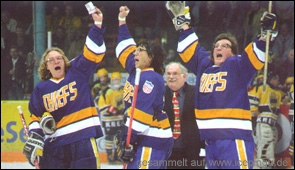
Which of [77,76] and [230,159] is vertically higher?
[77,76]

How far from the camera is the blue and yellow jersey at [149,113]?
15.0 ft

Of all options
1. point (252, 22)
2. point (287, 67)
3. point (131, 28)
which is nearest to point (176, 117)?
point (252, 22)

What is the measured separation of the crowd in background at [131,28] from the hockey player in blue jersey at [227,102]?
7.28 feet

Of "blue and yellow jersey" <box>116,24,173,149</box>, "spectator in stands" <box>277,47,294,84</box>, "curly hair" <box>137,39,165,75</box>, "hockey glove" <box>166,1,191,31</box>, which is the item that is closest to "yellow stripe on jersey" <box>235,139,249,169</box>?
"blue and yellow jersey" <box>116,24,173,149</box>

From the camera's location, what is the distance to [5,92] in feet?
28.3

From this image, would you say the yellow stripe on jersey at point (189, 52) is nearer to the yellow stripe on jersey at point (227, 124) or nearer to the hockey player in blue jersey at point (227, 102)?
the hockey player in blue jersey at point (227, 102)

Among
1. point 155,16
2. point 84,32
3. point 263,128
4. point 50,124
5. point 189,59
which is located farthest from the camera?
point 155,16

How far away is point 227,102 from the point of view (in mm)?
4719

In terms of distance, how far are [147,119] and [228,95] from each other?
0.53 meters

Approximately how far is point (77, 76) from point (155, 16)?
413 cm

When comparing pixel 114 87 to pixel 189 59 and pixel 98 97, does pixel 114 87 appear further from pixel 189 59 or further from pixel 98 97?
pixel 189 59

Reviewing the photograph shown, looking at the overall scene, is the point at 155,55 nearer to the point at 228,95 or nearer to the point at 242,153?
the point at 228,95

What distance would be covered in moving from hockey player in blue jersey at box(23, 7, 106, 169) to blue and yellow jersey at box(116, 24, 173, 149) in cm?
28

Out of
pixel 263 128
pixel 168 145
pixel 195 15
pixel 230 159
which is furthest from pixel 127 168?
pixel 195 15
